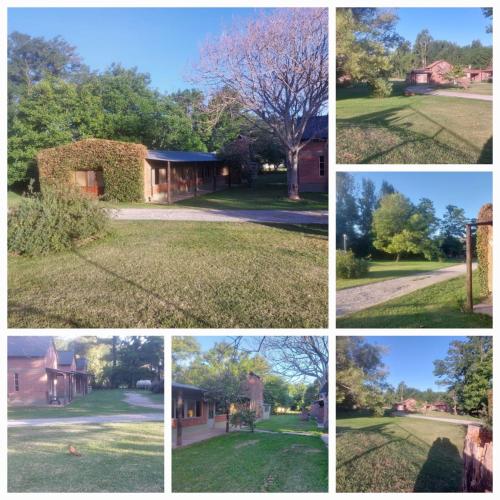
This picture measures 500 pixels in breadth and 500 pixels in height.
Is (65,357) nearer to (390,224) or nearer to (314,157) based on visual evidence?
(314,157)

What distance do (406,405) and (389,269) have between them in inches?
37.0

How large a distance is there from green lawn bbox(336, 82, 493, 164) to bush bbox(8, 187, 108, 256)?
76.4 inches

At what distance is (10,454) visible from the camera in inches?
124

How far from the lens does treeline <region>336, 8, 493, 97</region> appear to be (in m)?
3.05

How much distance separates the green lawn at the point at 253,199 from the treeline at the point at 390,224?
622 mm

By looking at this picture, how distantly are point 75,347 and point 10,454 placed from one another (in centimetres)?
89

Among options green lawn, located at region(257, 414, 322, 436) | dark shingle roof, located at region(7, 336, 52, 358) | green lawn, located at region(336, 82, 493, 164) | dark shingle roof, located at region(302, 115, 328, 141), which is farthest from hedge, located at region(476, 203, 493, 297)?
dark shingle roof, located at region(7, 336, 52, 358)

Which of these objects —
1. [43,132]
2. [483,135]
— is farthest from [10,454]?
[483,135]

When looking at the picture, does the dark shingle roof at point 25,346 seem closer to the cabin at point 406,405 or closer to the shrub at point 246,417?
the shrub at point 246,417

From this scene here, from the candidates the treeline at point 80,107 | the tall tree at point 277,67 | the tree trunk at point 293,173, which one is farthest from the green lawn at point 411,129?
the treeline at point 80,107

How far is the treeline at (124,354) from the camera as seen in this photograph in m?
3.09

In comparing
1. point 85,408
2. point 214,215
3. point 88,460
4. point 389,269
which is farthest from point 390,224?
point 88,460

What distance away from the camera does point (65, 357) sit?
10.4 ft

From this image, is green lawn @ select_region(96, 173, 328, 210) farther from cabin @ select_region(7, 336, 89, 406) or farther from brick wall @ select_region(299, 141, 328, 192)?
cabin @ select_region(7, 336, 89, 406)
